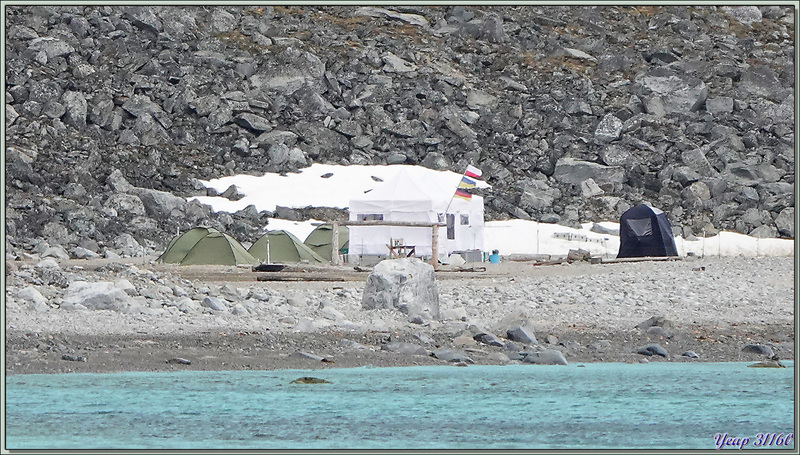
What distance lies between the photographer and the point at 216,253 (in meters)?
30.6

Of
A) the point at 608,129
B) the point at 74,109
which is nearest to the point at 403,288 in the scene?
the point at 74,109

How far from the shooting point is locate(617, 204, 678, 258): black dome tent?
113 feet

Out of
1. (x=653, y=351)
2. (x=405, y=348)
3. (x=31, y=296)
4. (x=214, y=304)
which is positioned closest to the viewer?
(x=405, y=348)

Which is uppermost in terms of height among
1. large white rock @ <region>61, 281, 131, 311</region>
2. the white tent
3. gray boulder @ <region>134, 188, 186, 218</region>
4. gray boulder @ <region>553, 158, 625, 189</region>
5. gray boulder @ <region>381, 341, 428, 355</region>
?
gray boulder @ <region>553, 158, 625, 189</region>

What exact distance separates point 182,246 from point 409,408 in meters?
20.5

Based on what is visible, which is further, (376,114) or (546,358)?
(376,114)

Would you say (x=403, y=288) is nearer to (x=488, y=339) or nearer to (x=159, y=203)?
(x=488, y=339)

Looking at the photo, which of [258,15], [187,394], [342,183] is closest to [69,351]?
[187,394]

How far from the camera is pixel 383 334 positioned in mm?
16609

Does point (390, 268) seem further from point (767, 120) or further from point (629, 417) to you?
point (767, 120)

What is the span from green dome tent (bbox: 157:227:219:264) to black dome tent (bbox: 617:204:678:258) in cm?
1411

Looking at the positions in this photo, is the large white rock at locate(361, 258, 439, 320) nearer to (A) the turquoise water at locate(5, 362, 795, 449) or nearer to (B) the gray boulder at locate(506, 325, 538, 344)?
(B) the gray boulder at locate(506, 325, 538, 344)

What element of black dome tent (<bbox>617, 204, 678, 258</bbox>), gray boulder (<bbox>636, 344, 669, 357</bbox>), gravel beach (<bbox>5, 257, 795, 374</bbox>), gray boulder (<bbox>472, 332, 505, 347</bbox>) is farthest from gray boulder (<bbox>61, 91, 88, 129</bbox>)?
gray boulder (<bbox>636, 344, 669, 357</bbox>)

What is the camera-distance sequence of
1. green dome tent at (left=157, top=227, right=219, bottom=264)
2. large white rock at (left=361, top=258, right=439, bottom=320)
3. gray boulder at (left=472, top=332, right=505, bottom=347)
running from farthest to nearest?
green dome tent at (left=157, top=227, right=219, bottom=264) → large white rock at (left=361, top=258, right=439, bottom=320) → gray boulder at (left=472, top=332, right=505, bottom=347)
